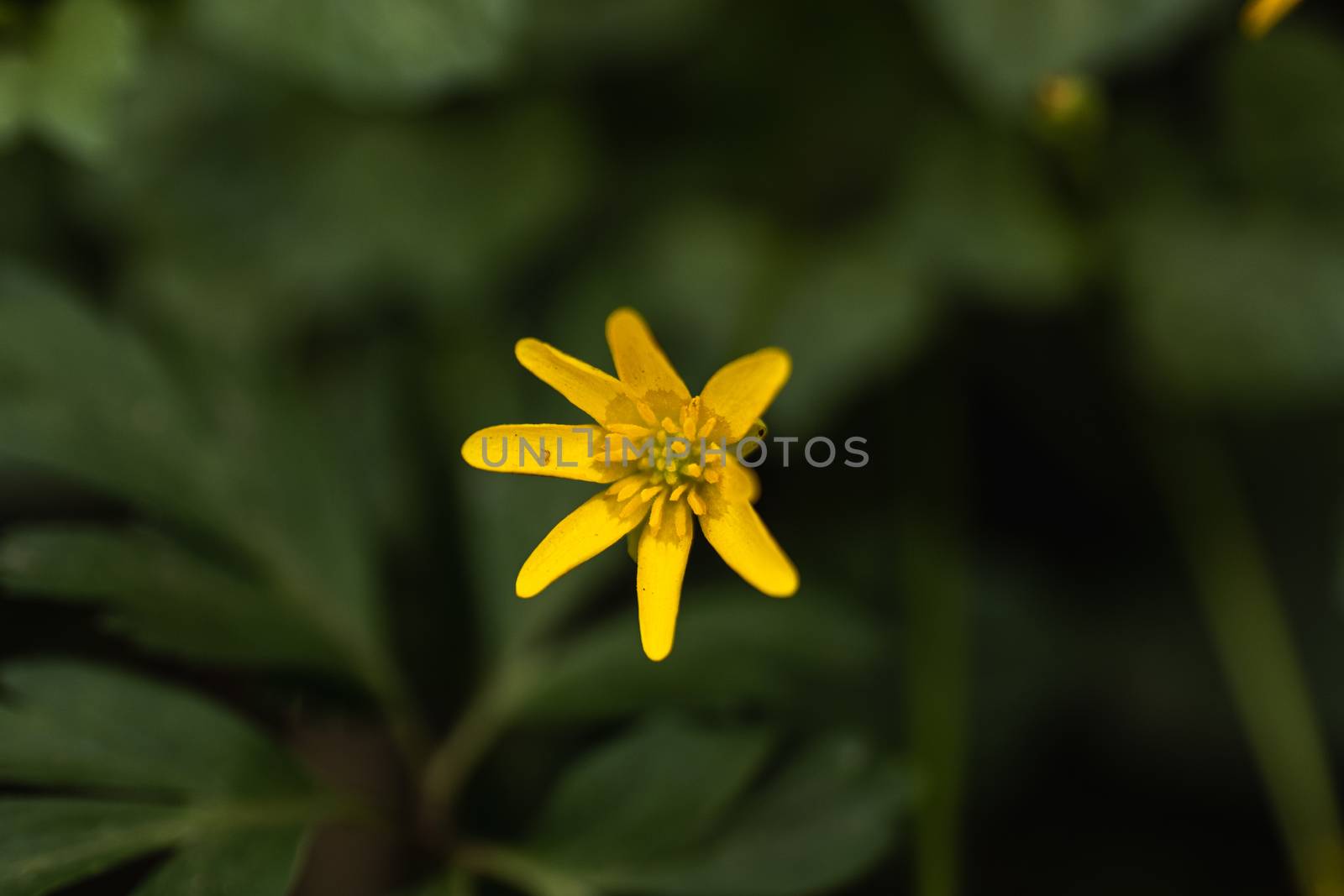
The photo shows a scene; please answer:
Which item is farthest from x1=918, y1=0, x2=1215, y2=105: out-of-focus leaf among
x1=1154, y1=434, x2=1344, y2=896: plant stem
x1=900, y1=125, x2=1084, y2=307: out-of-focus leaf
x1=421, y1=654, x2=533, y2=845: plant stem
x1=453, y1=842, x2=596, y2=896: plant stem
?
x1=453, y1=842, x2=596, y2=896: plant stem

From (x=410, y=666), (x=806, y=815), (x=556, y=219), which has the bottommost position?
(x=806, y=815)

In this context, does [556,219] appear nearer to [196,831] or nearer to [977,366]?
[977,366]

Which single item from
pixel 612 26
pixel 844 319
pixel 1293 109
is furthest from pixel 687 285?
pixel 1293 109

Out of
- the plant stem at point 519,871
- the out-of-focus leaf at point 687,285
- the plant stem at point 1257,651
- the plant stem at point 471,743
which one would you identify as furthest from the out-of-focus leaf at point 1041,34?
the plant stem at point 519,871

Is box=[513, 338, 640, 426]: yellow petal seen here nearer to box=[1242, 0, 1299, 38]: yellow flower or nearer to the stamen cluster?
the stamen cluster

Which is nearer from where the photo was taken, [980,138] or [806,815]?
[806,815]

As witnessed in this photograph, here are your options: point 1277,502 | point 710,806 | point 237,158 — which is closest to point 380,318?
point 237,158
